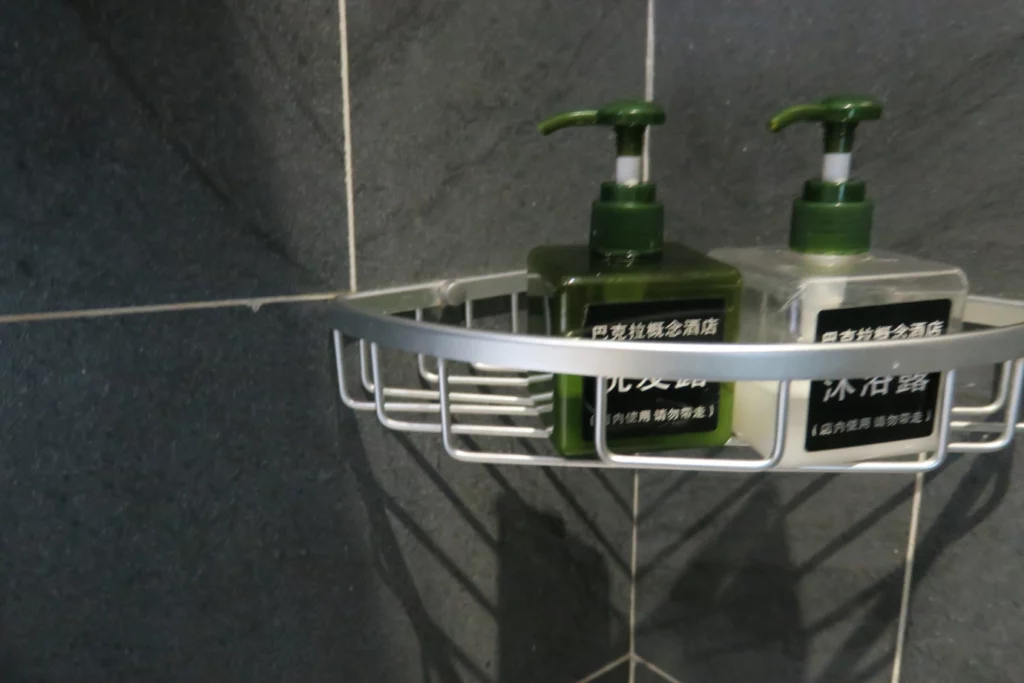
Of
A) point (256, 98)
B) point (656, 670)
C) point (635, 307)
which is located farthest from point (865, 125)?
point (656, 670)

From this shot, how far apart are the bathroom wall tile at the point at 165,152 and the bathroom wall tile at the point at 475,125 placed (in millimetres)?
24

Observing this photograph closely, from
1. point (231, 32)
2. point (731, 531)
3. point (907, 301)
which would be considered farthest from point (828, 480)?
point (231, 32)

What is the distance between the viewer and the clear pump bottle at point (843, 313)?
1.12ft

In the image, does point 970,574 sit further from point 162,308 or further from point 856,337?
point 162,308

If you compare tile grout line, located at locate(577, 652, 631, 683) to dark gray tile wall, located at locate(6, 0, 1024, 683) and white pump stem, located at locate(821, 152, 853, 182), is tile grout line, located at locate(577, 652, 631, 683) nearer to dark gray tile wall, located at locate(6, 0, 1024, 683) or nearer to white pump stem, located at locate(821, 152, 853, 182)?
dark gray tile wall, located at locate(6, 0, 1024, 683)

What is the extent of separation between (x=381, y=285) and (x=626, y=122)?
0.17m

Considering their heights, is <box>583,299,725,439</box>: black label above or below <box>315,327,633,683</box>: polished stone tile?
above

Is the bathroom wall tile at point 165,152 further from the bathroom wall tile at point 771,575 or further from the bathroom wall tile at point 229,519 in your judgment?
the bathroom wall tile at point 771,575

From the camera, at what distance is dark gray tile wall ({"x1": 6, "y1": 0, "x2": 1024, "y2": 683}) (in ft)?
1.20

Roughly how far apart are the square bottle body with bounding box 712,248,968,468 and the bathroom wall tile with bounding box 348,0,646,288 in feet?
0.57

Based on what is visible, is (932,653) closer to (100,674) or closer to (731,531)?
(731,531)

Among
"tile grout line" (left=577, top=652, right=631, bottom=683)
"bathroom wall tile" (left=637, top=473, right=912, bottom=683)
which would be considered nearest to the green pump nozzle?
"bathroom wall tile" (left=637, top=473, right=912, bottom=683)

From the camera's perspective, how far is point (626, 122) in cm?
36

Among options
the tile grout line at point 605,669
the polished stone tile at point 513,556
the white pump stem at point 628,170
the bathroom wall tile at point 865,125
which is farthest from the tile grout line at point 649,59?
the tile grout line at point 605,669
